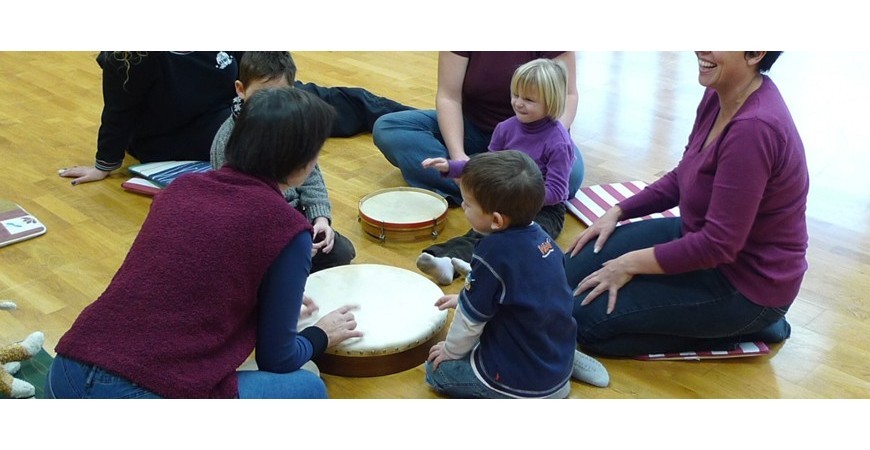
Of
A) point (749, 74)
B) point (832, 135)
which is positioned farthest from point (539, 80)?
point (832, 135)

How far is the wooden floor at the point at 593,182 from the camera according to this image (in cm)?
211

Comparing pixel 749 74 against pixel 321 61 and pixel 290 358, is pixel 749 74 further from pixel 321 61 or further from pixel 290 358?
pixel 321 61

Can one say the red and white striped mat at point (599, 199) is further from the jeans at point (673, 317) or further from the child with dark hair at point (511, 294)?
the child with dark hair at point (511, 294)

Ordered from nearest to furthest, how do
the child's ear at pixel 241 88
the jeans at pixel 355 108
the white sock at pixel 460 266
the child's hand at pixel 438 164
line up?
1. the child's ear at pixel 241 88
2. the white sock at pixel 460 266
3. the child's hand at pixel 438 164
4. the jeans at pixel 355 108

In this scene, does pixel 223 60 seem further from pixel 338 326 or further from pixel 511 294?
pixel 511 294

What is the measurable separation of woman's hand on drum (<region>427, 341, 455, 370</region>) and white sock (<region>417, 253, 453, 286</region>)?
0.43 meters

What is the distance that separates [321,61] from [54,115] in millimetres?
1386

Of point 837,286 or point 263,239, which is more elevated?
point 263,239

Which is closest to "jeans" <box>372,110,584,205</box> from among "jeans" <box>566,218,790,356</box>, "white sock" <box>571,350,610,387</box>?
"jeans" <box>566,218,790,356</box>

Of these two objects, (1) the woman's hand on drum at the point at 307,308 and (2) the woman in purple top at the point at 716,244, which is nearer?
(2) the woman in purple top at the point at 716,244

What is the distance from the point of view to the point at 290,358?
175cm

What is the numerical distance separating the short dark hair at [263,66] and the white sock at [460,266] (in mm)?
687

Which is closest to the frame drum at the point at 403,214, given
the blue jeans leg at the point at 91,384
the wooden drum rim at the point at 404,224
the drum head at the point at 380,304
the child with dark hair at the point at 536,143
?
the wooden drum rim at the point at 404,224

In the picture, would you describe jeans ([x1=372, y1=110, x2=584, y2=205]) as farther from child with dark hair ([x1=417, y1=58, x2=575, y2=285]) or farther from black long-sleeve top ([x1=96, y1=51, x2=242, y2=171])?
black long-sleeve top ([x1=96, y1=51, x2=242, y2=171])
